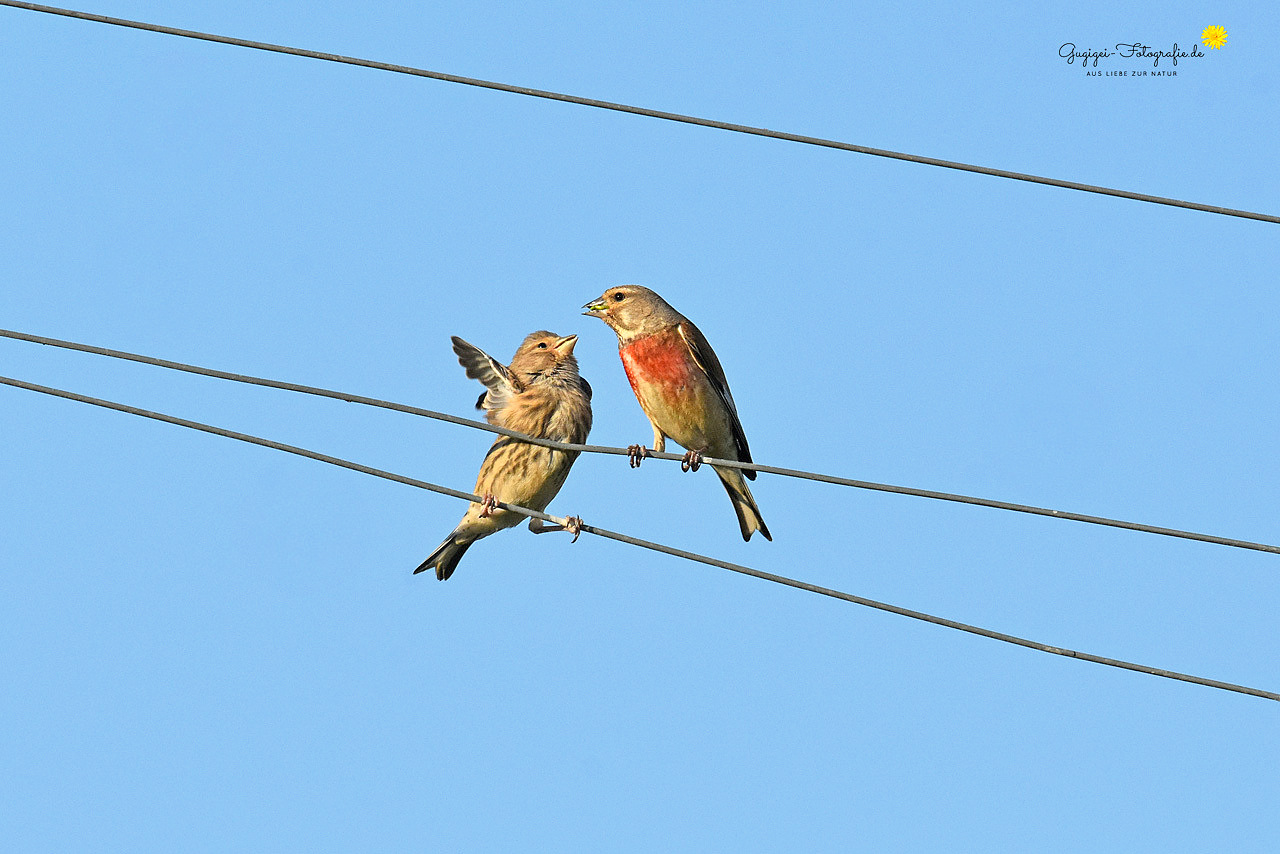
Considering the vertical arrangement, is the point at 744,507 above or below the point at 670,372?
below

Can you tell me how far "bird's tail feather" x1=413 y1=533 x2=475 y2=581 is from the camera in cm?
1116

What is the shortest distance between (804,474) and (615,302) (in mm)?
4287

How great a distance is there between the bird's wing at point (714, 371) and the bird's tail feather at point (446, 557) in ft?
6.71

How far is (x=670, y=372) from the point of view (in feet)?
34.5

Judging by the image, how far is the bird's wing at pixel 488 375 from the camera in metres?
10.6

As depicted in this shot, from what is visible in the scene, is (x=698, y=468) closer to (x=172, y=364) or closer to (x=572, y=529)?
(x=572, y=529)

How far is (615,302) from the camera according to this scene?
426 inches

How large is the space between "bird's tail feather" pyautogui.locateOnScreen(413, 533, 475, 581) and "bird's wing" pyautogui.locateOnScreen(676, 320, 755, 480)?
204 centimetres

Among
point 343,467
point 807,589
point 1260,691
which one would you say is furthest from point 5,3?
point 1260,691

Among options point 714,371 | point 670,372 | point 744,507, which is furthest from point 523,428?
point 744,507

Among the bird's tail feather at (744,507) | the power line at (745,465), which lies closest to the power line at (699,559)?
the power line at (745,465)

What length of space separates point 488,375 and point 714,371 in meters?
1.56

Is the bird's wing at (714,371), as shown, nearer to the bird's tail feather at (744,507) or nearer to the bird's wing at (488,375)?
the bird's tail feather at (744,507)

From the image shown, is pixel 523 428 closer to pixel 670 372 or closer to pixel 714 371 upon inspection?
pixel 670 372
